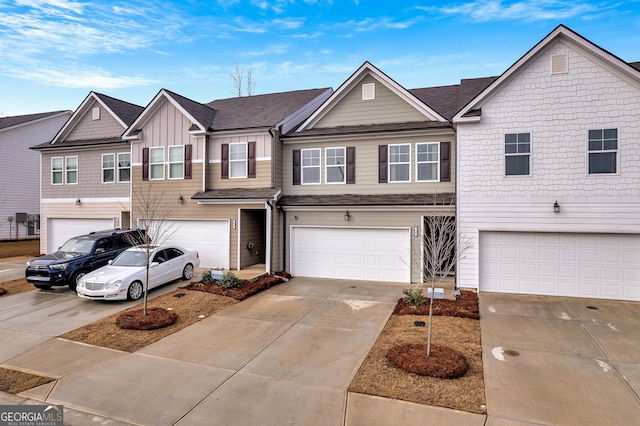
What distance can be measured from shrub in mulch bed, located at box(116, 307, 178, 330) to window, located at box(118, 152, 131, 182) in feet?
33.9

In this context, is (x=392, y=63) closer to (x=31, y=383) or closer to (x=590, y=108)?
(x=590, y=108)

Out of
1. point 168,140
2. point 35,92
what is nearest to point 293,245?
point 168,140

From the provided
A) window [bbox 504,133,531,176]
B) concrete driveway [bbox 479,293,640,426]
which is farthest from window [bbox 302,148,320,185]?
concrete driveway [bbox 479,293,640,426]

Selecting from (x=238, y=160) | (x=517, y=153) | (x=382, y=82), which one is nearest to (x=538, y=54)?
(x=517, y=153)

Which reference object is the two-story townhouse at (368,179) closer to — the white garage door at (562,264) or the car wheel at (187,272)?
the white garage door at (562,264)

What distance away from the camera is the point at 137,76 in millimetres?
20406

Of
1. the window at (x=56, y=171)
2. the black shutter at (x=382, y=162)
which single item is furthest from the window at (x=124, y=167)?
the black shutter at (x=382, y=162)

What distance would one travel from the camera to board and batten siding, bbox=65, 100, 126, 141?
19062 millimetres

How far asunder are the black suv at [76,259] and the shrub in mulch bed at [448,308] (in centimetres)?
793

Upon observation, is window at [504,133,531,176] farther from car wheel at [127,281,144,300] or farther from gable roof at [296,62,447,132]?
car wheel at [127,281,144,300]

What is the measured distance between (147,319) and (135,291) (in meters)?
2.59

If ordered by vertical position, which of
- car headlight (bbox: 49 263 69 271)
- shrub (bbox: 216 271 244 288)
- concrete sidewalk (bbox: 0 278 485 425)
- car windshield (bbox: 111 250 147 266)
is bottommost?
concrete sidewalk (bbox: 0 278 485 425)

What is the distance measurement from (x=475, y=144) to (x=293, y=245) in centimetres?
783

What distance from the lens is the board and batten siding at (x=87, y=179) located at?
1861 cm
